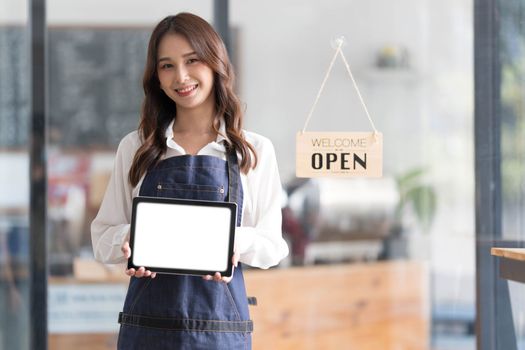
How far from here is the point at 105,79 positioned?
3566 millimetres

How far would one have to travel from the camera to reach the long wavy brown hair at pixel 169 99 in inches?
92.6

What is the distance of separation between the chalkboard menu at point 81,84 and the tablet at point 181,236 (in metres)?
1.39

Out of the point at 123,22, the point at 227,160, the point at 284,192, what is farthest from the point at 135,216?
the point at 123,22

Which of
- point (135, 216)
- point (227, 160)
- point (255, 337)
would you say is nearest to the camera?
point (135, 216)

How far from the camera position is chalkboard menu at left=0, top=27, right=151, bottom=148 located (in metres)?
3.51

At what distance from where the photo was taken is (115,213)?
2.38 m

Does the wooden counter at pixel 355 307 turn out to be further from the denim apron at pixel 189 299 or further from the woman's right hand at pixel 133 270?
the woman's right hand at pixel 133 270

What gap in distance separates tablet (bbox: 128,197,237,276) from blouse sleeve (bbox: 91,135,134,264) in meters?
0.12

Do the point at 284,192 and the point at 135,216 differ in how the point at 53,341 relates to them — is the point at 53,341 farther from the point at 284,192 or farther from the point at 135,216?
the point at 135,216

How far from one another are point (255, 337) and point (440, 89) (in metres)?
1.12

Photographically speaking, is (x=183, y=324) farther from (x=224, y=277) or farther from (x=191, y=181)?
(x=191, y=181)

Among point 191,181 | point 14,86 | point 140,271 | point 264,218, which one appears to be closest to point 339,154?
point 264,218

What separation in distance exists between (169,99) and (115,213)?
334 millimetres

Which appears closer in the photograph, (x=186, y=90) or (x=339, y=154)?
(x=186, y=90)
